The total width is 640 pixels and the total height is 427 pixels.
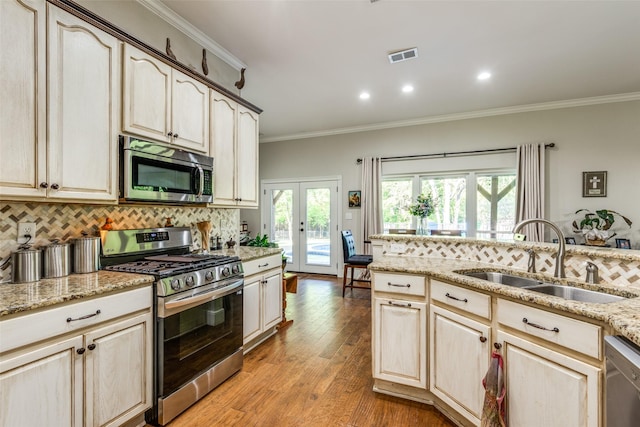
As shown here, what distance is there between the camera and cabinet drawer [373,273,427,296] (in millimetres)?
1954

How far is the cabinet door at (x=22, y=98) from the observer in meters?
1.40

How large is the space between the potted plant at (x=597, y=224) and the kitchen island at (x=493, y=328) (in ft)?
9.31

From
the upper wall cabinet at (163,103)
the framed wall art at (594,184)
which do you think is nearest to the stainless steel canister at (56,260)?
the upper wall cabinet at (163,103)

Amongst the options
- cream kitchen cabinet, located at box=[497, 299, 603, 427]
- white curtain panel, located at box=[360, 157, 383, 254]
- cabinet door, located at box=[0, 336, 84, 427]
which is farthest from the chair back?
cabinet door, located at box=[0, 336, 84, 427]

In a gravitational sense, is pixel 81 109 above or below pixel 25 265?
above

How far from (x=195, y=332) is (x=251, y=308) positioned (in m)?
0.71

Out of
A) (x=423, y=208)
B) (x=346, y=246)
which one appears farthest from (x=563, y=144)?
(x=346, y=246)

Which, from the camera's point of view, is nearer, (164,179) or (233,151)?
(164,179)

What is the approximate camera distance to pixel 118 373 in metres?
1.58

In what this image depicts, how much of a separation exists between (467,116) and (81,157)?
5.12m

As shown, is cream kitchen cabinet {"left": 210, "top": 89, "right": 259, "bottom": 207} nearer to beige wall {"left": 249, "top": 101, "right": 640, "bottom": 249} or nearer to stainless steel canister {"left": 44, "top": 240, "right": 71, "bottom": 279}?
stainless steel canister {"left": 44, "top": 240, "right": 71, "bottom": 279}

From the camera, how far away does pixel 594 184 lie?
4188mm

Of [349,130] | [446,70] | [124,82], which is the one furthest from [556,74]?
[124,82]

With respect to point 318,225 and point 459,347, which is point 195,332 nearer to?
point 459,347
